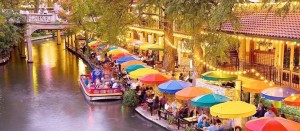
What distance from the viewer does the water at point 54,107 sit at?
20.6 m

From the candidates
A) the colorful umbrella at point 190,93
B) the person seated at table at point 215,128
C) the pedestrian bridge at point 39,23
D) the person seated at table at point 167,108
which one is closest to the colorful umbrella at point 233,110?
the person seated at table at point 215,128

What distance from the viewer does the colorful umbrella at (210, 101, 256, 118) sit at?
51.3 feet

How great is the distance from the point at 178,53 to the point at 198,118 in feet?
55.5

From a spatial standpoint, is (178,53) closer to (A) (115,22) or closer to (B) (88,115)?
(A) (115,22)

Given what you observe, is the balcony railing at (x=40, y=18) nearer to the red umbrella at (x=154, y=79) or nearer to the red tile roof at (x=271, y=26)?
the red umbrella at (x=154, y=79)

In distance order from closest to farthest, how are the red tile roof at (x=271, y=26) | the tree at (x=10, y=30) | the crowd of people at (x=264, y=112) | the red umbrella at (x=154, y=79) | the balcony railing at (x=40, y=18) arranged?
1. the crowd of people at (x=264, y=112)
2. the red tile roof at (x=271, y=26)
3. the red umbrella at (x=154, y=79)
4. the tree at (x=10, y=30)
5. the balcony railing at (x=40, y=18)

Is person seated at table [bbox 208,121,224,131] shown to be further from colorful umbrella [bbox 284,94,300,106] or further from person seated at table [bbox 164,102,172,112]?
person seated at table [bbox 164,102,172,112]

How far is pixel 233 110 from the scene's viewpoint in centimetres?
1581

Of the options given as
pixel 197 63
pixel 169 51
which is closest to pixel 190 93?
pixel 197 63

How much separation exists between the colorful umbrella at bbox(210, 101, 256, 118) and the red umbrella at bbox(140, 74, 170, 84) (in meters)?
7.28

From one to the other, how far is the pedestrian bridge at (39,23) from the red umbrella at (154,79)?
26.1 meters

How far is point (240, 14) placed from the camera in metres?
21.3

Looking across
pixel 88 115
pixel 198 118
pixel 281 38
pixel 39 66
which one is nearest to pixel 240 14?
pixel 281 38

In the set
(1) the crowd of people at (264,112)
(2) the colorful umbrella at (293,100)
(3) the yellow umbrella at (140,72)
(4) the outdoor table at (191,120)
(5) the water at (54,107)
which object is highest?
(3) the yellow umbrella at (140,72)
